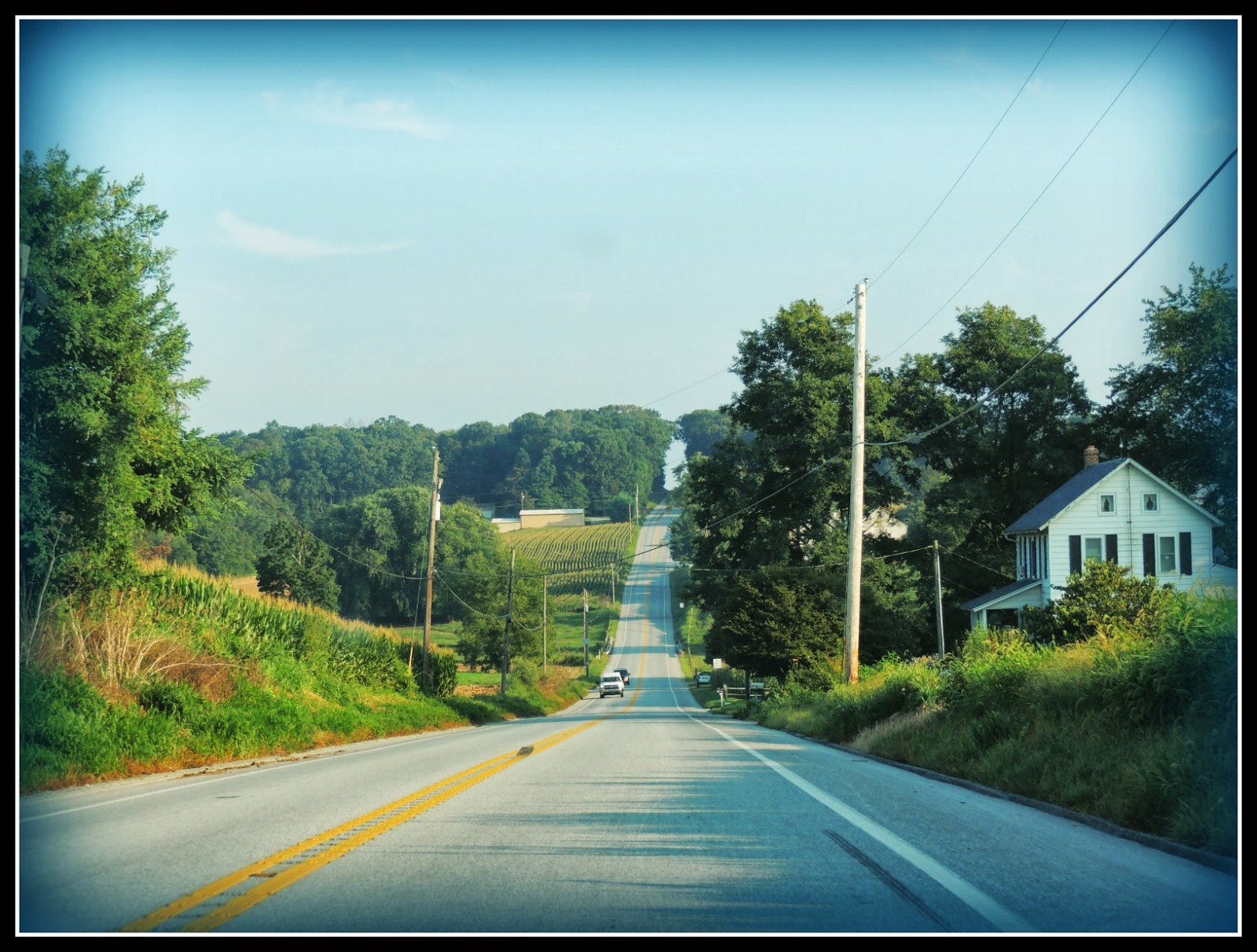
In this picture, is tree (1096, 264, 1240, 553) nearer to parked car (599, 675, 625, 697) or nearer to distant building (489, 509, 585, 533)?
parked car (599, 675, 625, 697)

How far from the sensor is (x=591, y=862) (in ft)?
23.5

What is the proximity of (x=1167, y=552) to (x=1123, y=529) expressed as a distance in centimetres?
160

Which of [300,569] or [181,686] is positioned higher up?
[181,686]

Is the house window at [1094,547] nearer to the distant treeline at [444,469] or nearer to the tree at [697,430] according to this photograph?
the distant treeline at [444,469]

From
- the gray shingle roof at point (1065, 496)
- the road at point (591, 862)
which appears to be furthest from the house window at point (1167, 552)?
the road at point (591, 862)

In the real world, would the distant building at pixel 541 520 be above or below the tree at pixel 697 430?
below

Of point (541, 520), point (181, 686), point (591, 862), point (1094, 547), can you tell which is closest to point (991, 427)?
point (1094, 547)

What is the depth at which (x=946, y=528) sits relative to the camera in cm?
4966

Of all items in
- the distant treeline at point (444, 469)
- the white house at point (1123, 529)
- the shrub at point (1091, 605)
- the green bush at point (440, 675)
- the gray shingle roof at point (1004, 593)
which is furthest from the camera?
the distant treeline at point (444, 469)

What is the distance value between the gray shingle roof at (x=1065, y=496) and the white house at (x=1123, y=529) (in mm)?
60

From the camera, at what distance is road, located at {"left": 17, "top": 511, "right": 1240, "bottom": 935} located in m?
5.63

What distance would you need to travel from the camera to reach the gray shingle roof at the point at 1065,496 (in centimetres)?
3750

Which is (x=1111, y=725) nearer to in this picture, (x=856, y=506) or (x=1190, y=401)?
(x=856, y=506)
